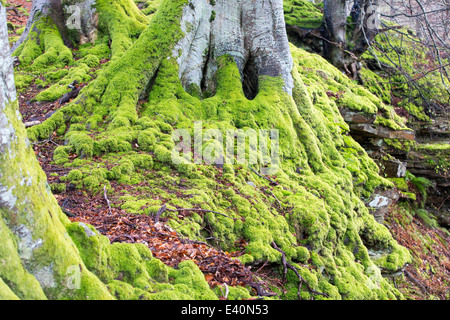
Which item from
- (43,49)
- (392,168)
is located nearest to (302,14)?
(392,168)

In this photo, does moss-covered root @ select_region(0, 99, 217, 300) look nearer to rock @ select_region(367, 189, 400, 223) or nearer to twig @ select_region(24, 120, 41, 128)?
twig @ select_region(24, 120, 41, 128)

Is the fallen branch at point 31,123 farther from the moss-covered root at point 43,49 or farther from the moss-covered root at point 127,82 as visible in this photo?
the moss-covered root at point 43,49

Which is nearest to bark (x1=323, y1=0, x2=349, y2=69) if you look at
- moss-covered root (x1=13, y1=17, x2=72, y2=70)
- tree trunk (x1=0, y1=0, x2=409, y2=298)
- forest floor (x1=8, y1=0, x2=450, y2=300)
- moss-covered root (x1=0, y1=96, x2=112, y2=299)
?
tree trunk (x1=0, y1=0, x2=409, y2=298)

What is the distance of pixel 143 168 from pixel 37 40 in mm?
6405

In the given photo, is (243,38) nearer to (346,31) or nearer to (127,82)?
(127,82)

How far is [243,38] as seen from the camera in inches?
329

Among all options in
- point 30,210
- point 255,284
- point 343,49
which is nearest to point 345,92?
point 343,49

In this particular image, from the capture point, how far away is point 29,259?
2555 mm

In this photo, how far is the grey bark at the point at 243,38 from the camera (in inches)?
316

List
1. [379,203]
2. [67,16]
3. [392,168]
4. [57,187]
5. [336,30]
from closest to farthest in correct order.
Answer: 1. [57,187]
2. [379,203]
3. [67,16]
4. [392,168]
5. [336,30]

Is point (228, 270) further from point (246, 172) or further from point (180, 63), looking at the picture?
point (180, 63)

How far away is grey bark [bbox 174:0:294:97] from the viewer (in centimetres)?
804

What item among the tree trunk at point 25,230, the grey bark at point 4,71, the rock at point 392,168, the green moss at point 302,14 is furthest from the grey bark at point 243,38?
the green moss at point 302,14

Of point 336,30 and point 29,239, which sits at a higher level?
point 336,30
